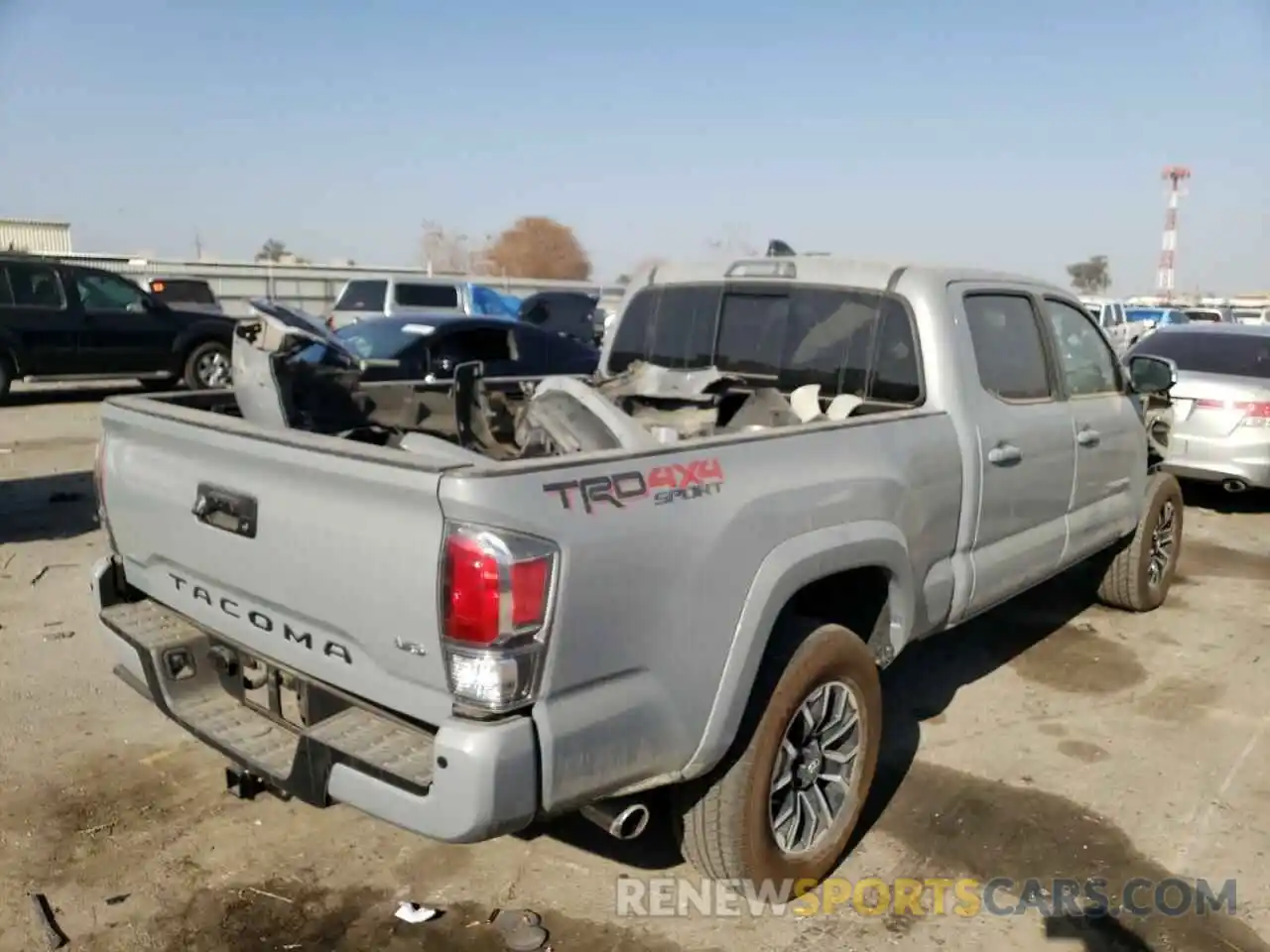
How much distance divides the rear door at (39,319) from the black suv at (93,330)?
0.01 meters

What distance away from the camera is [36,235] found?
43625 millimetres

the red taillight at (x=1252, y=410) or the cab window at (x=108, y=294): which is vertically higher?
the cab window at (x=108, y=294)

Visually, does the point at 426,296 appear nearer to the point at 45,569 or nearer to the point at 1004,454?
the point at 45,569

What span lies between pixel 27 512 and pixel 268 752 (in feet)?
20.5

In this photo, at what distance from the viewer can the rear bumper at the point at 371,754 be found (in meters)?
2.34

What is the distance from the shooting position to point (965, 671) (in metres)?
5.34

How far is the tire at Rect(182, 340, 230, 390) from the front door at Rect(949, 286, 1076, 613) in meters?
12.9

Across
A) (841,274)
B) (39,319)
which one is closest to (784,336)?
(841,274)

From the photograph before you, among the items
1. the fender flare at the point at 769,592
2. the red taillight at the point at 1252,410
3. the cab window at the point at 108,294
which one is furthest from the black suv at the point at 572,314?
the fender flare at the point at 769,592

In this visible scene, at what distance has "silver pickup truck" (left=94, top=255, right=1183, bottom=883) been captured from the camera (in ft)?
7.83

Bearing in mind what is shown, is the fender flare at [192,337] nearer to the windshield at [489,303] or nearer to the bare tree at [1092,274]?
the windshield at [489,303]

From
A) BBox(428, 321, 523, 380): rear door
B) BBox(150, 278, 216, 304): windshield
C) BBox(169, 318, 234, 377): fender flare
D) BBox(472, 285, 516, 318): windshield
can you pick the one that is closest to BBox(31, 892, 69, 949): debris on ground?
BBox(428, 321, 523, 380): rear door

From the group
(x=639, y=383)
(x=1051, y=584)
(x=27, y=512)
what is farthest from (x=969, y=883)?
(x=27, y=512)

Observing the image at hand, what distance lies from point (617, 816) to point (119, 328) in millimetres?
13551
